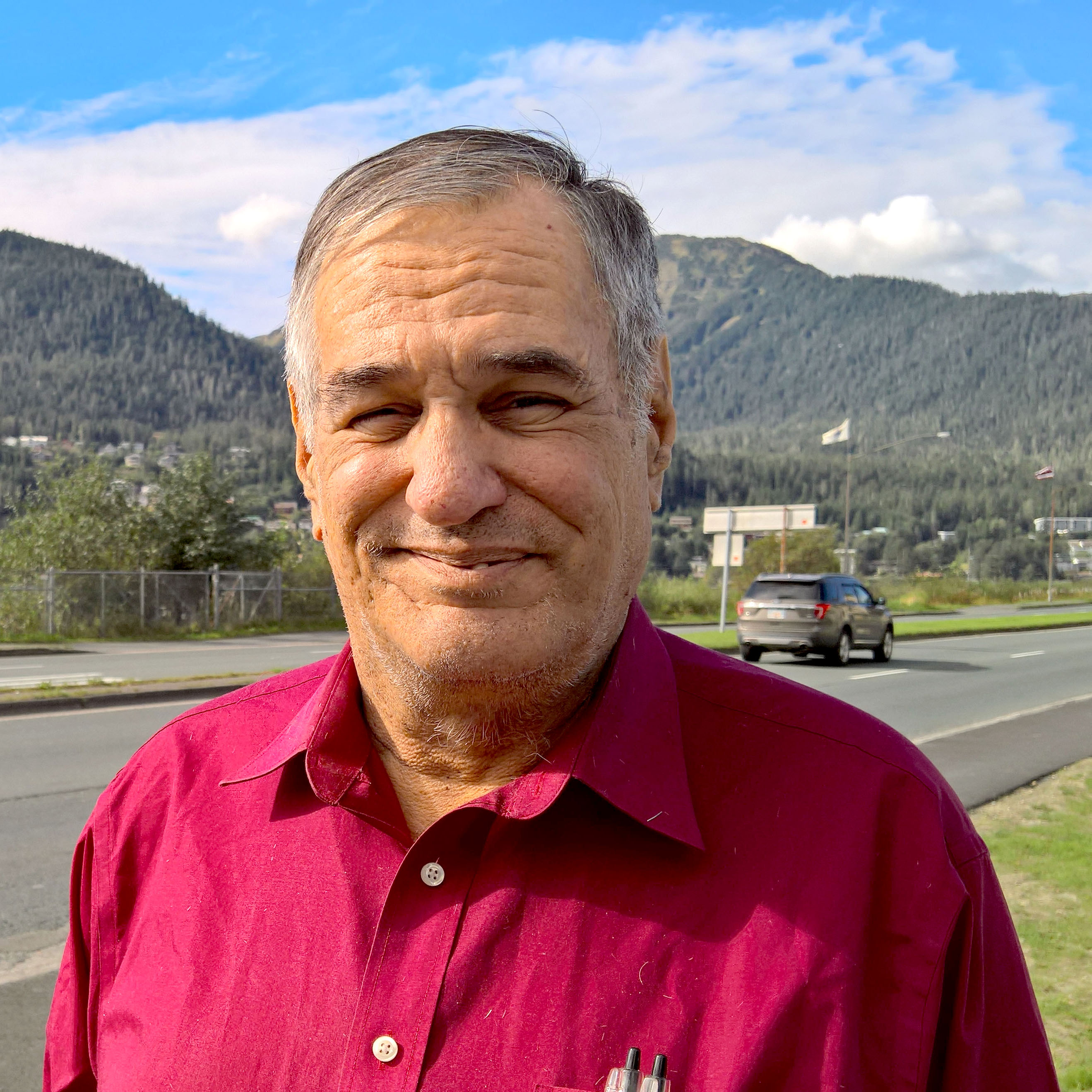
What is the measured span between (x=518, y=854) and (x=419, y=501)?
0.44 metres

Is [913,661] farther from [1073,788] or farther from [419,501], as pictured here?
[419,501]

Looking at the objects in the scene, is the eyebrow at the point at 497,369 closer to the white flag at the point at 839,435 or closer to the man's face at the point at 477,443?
the man's face at the point at 477,443

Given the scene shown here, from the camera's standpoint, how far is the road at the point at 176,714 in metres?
5.06

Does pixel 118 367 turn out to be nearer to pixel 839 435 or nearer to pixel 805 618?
pixel 839 435

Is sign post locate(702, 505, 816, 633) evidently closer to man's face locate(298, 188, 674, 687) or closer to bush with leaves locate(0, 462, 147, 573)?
bush with leaves locate(0, 462, 147, 573)

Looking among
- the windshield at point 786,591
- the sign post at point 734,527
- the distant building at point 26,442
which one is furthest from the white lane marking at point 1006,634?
the distant building at point 26,442

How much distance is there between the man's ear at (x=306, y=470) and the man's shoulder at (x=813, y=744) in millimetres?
570

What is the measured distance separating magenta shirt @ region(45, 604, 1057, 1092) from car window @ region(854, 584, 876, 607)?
2023cm

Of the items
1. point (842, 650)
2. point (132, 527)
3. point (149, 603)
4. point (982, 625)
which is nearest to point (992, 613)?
point (982, 625)

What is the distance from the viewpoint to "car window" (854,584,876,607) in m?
21.1

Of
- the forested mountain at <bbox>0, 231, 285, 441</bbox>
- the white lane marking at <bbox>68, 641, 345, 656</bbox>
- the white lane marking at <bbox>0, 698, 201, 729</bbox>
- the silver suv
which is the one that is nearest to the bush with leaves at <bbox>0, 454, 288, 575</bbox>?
the white lane marking at <bbox>68, 641, 345, 656</bbox>

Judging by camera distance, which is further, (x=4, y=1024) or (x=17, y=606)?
(x=17, y=606)

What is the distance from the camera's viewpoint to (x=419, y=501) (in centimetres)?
139

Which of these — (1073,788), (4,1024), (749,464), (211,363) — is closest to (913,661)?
(1073,788)
